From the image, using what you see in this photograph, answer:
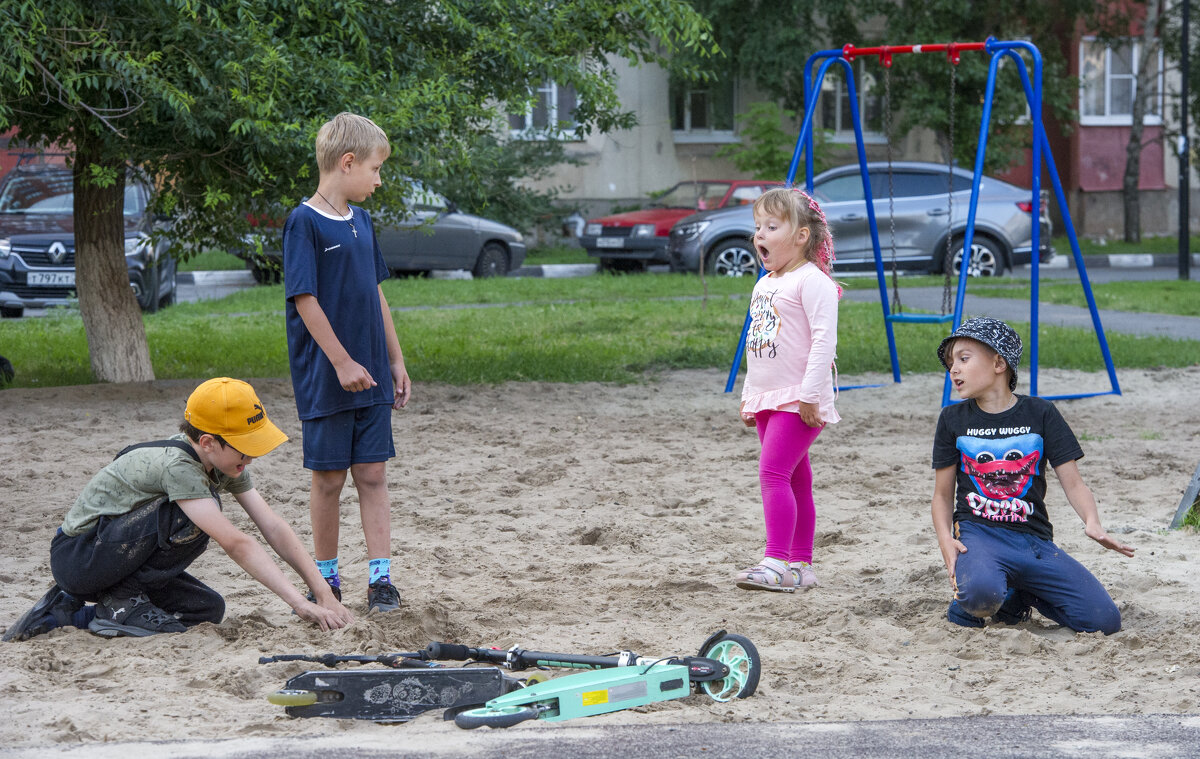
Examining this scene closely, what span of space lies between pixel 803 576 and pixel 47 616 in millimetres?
2514

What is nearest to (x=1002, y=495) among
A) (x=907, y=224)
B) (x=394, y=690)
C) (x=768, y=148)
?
(x=394, y=690)

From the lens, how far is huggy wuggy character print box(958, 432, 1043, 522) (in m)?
4.22

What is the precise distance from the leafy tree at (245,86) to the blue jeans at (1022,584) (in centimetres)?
457

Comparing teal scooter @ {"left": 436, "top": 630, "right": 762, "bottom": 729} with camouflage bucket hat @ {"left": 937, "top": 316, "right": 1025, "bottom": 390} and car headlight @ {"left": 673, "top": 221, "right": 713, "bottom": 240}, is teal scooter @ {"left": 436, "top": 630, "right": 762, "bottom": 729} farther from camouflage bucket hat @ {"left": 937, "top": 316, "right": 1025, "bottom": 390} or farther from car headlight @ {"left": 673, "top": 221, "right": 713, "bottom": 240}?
car headlight @ {"left": 673, "top": 221, "right": 713, "bottom": 240}

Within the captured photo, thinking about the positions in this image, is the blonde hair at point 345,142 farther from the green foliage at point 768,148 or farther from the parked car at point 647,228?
the green foliage at point 768,148

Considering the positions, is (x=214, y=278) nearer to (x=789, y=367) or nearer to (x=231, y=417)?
(x=789, y=367)

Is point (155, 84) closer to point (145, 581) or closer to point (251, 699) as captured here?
point (145, 581)

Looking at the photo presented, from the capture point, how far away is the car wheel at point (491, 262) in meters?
20.5

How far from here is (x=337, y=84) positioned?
25.1ft

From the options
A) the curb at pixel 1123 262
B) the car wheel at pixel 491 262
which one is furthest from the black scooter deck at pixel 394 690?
the curb at pixel 1123 262

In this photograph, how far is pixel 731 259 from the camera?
18734 mm

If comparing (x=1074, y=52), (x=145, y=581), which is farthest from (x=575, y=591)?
(x=1074, y=52)

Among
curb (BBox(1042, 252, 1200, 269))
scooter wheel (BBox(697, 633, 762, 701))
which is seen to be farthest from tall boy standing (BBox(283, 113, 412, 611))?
curb (BBox(1042, 252, 1200, 269))

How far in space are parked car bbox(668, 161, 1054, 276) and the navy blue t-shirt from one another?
13903 millimetres
